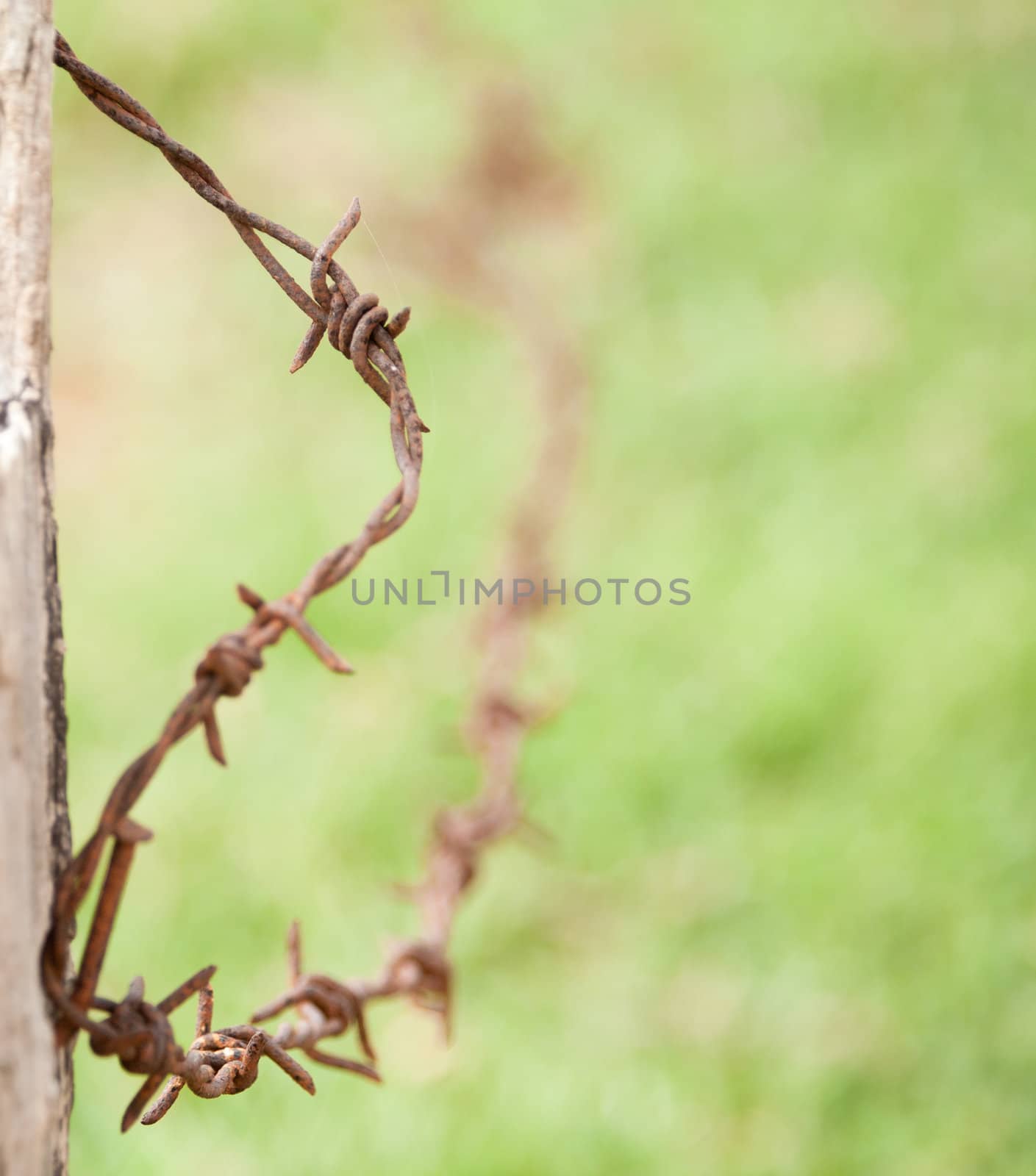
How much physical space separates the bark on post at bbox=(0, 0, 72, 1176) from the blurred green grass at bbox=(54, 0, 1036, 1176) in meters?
0.90

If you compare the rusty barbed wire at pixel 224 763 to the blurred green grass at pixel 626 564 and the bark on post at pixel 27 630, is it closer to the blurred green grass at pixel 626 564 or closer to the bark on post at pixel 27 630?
the bark on post at pixel 27 630

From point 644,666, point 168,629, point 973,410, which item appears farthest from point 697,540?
point 168,629

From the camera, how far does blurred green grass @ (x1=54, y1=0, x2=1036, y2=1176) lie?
161cm

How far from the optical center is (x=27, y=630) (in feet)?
1.61

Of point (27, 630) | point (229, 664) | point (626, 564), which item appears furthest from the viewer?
point (626, 564)

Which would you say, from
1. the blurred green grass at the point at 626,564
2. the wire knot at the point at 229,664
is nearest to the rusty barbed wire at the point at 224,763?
the wire knot at the point at 229,664

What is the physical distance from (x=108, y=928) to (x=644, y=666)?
180cm

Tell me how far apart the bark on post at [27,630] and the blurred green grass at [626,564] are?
0.90 m

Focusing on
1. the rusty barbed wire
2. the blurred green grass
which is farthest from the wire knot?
the blurred green grass

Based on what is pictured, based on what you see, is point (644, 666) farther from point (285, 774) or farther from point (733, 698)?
point (285, 774)

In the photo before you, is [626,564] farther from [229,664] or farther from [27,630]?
[27,630]

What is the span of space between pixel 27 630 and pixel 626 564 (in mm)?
2052

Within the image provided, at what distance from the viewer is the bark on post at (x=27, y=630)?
48cm

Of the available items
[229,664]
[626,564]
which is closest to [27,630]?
[229,664]
